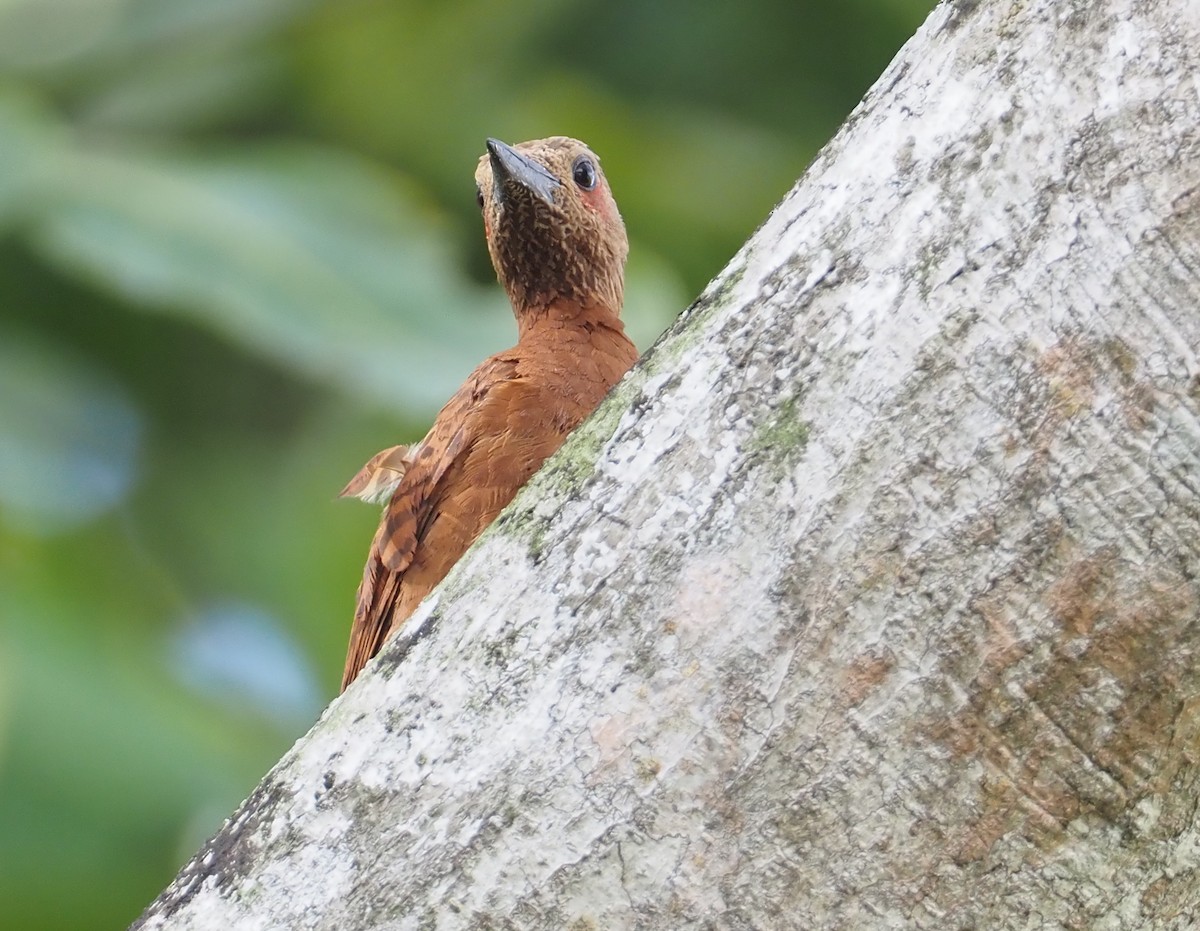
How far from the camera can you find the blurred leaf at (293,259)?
4.67m

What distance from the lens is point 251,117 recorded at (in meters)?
6.71

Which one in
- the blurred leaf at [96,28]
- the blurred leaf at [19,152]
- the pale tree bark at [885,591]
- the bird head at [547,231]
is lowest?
the pale tree bark at [885,591]

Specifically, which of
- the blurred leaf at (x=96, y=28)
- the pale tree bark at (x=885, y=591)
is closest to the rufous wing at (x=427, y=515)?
the pale tree bark at (x=885, y=591)

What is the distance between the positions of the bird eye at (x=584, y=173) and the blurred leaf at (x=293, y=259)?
2.82ft

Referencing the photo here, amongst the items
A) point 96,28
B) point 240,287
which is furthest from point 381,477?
point 96,28

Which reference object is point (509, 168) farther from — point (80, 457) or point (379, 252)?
point (80, 457)

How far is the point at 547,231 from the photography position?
381 centimetres

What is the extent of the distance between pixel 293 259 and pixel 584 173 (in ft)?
4.69

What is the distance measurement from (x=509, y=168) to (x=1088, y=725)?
230 centimetres

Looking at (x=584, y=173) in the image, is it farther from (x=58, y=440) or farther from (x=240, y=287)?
(x=58, y=440)

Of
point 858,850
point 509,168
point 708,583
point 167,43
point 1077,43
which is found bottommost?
point 858,850

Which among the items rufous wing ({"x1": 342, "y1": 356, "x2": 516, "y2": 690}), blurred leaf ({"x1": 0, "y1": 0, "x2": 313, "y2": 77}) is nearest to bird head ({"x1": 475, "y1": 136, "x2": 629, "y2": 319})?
rufous wing ({"x1": 342, "y1": 356, "x2": 516, "y2": 690})

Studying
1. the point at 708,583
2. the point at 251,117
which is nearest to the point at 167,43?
the point at 251,117

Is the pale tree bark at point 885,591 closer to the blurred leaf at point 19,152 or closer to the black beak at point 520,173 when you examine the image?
the black beak at point 520,173
